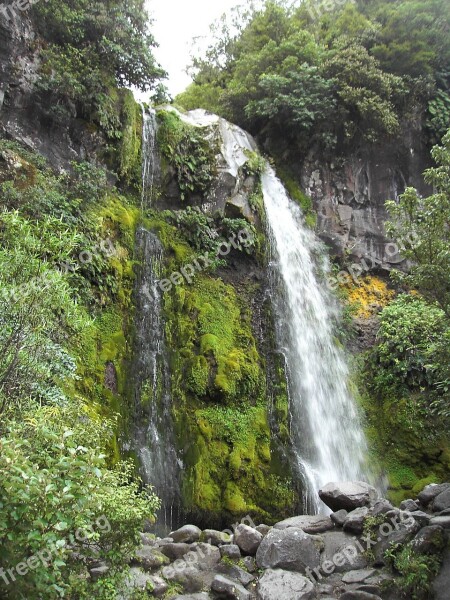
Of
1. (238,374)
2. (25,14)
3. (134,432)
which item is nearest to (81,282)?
(134,432)

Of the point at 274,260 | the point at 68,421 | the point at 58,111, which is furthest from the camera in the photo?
the point at 274,260

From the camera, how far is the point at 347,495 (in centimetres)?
780

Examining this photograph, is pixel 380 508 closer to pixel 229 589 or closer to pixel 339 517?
pixel 339 517

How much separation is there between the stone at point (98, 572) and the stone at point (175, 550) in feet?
6.08

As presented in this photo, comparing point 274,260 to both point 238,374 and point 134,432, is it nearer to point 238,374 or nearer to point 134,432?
point 238,374

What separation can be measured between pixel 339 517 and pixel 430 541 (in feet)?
5.69

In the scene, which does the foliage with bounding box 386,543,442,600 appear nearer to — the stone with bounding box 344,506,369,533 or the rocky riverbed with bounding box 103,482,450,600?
the rocky riverbed with bounding box 103,482,450,600

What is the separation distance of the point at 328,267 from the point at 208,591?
35.0ft

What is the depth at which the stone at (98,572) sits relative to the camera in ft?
15.0

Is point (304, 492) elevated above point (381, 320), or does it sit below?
below

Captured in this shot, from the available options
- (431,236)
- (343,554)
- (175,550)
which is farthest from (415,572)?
(431,236)

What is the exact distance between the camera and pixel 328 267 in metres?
14.9

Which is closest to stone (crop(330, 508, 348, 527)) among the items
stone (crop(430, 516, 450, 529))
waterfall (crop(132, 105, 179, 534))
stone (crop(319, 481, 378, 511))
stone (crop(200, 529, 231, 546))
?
stone (crop(319, 481, 378, 511))

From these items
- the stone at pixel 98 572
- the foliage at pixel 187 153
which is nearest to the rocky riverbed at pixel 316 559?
the stone at pixel 98 572
